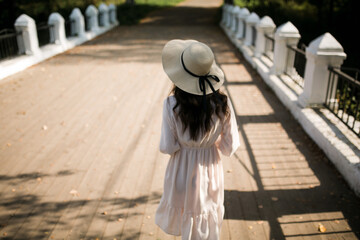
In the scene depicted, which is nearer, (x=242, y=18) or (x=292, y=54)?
(x=292, y=54)

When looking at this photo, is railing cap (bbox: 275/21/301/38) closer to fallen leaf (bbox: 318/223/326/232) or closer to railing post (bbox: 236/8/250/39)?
fallen leaf (bbox: 318/223/326/232)

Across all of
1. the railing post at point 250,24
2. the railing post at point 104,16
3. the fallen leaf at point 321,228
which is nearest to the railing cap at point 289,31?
the railing post at point 250,24

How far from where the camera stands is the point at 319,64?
19.4ft

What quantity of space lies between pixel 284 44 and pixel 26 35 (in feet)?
27.6

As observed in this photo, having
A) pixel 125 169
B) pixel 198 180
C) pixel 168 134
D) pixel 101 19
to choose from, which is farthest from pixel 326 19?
pixel 168 134

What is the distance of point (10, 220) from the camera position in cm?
379

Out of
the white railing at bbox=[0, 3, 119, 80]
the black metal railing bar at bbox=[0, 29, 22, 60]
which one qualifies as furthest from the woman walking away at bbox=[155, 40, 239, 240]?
the black metal railing bar at bbox=[0, 29, 22, 60]

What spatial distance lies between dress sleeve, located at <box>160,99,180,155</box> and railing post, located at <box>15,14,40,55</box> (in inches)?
406

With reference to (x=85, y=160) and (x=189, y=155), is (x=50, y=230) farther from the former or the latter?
(x=189, y=155)

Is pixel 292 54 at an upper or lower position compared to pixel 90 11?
lower

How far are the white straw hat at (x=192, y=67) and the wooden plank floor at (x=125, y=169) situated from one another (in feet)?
6.31

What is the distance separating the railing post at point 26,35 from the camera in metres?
11.1

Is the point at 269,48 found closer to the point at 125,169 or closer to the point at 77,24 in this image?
the point at 125,169

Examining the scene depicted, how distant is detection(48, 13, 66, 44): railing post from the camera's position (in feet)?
43.5
